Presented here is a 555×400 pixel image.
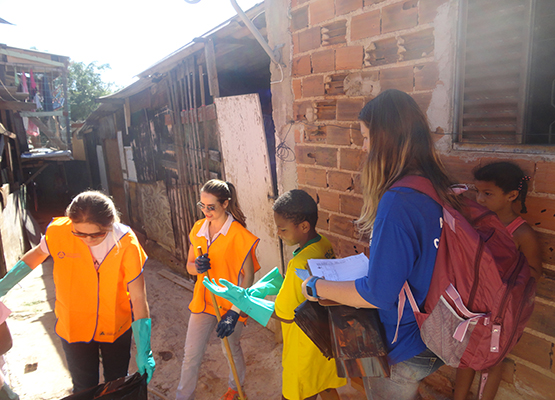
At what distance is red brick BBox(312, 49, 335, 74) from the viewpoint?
2.32 m

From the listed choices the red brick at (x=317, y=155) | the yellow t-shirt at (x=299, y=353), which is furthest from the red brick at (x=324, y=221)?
the yellow t-shirt at (x=299, y=353)

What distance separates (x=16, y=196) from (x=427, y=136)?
858cm

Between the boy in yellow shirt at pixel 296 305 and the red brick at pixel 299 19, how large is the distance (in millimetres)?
1252

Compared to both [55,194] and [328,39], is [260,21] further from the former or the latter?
[55,194]

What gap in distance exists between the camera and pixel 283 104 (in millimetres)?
2857

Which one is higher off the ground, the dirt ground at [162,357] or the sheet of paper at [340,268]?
the sheet of paper at [340,268]

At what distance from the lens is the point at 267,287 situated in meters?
2.18

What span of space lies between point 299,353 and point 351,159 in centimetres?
123

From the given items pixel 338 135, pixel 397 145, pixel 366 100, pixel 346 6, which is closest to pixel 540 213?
pixel 397 145

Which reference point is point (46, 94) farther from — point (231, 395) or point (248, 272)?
point (231, 395)

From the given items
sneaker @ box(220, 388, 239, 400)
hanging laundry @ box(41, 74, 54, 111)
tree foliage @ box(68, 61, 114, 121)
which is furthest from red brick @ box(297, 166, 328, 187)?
tree foliage @ box(68, 61, 114, 121)

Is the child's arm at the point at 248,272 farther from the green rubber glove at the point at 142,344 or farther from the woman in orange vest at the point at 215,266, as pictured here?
the green rubber glove at the point at 142,344

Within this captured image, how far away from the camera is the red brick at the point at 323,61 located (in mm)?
2324

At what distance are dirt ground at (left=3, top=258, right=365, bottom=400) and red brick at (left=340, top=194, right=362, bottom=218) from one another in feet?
4.55
